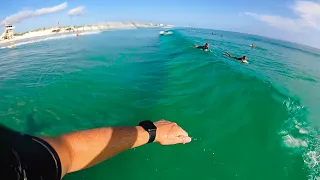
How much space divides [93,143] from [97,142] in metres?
0.05

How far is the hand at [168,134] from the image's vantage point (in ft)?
9.67

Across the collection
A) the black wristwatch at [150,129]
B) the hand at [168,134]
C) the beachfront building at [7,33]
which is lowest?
the hand at [168,134]

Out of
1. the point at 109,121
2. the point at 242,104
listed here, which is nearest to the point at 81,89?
the point at 109,121

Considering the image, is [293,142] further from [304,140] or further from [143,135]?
[143,135]

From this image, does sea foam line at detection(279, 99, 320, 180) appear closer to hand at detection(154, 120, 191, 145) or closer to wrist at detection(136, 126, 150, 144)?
hand at detection(154, 120, 191, 145)

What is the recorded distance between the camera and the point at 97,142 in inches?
93.7

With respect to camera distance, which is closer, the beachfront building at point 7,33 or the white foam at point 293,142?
the white foam at point 293,142

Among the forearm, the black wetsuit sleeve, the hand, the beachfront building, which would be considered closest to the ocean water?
the hand

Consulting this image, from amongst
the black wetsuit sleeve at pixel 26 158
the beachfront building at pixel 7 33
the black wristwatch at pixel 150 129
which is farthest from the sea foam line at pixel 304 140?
the beachfront building at pixel 7 33

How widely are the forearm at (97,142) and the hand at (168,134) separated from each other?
244 millimetres

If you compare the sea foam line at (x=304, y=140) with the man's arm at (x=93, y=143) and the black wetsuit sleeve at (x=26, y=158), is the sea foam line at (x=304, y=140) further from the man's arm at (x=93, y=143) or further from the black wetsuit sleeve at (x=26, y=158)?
the black wetsuit sleeve at (x=26, y=158)

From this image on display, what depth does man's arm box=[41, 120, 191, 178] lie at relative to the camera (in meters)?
1.98

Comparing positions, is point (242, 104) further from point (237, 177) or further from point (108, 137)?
point (108, 137)

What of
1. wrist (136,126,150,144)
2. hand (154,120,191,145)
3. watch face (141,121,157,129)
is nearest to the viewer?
wrist (136,126,150,144)
